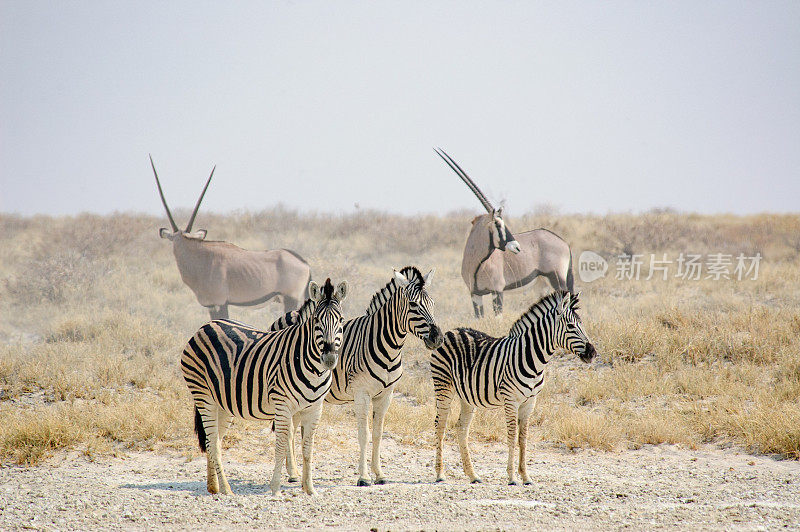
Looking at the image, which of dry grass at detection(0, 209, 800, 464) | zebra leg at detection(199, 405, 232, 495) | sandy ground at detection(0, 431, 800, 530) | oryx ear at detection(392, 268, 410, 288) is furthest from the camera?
dry grass at detection(0, 209, 800, 464)

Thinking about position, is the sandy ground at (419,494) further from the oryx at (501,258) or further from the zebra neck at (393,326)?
the oryx at (501,258)

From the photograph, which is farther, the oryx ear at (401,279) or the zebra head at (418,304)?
the oryx ear at (401,279)

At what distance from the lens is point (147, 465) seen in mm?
7395

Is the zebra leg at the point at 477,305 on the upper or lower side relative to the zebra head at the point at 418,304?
lower

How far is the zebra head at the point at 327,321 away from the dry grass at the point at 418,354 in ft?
10.4

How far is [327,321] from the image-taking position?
5.63 meters

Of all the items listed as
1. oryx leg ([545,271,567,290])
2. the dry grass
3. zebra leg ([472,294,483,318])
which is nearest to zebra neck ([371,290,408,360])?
the dry grass

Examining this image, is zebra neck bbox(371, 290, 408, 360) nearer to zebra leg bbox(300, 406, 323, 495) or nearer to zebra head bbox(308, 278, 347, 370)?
zebra head bbox(308, 278, 347, 370)

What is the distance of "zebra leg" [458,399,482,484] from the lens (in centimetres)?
679

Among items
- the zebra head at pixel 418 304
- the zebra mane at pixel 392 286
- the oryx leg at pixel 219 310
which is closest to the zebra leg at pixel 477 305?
the oryx leg at pixel 219 310

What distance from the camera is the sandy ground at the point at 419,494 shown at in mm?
5293

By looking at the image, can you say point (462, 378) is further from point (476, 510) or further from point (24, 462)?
point (24, 462)

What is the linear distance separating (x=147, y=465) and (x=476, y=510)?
3798 millimetres

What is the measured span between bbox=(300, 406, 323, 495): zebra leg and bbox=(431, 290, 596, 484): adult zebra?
4.70 feet
